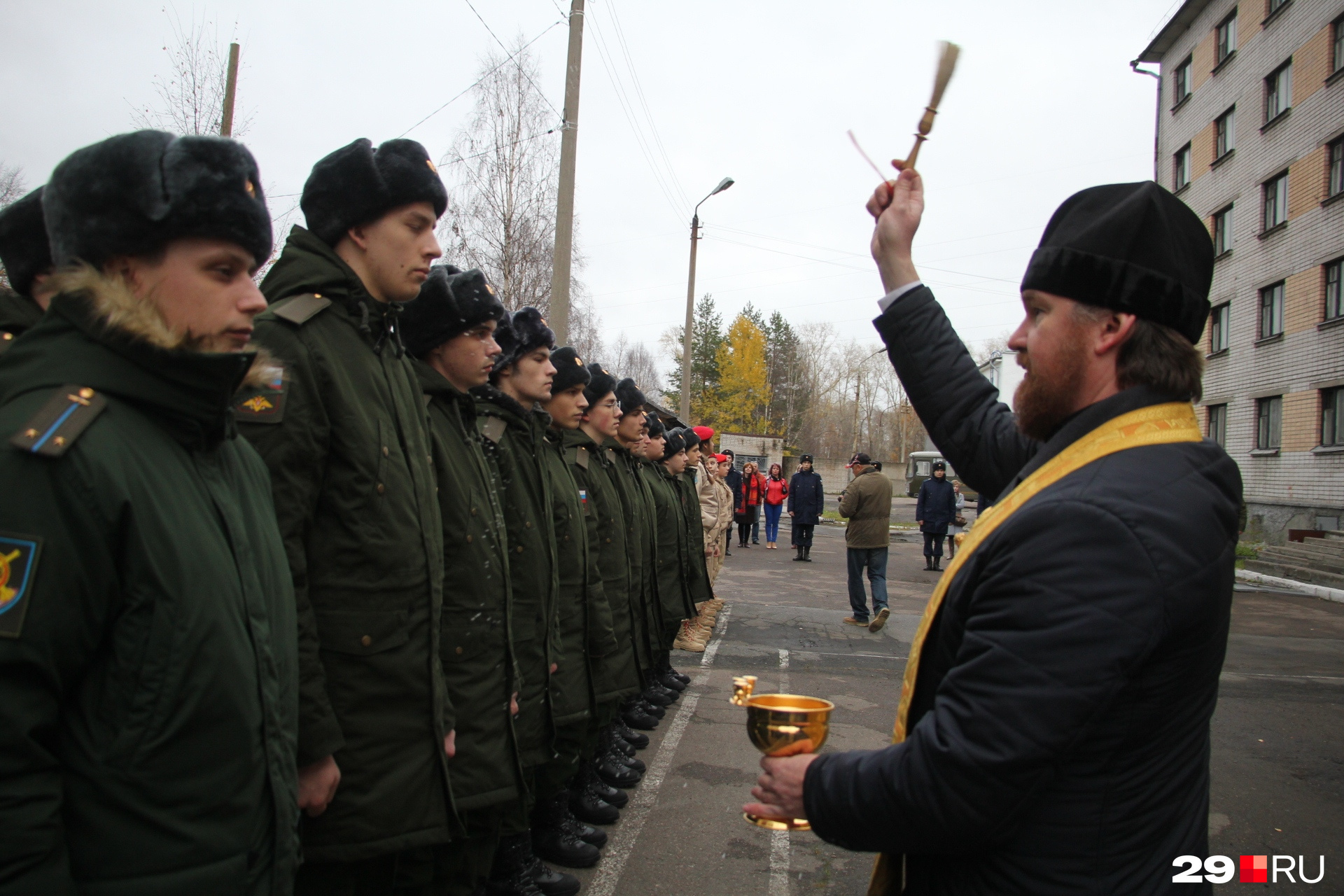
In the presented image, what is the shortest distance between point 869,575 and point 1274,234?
18.6 m

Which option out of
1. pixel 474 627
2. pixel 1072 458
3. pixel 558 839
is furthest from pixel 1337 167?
pixel 474 627

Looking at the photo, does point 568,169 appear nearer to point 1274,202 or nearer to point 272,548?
point 272,548

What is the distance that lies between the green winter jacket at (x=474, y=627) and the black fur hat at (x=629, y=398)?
3.68m

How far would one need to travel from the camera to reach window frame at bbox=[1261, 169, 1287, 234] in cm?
2185

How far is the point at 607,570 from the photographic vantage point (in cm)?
487

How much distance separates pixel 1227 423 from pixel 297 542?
88.7 ft

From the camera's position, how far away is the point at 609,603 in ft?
15.4

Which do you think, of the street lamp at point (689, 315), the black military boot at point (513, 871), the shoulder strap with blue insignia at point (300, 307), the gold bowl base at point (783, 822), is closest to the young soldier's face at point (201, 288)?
the shoulder strap with blue insignia at point (300, 307)

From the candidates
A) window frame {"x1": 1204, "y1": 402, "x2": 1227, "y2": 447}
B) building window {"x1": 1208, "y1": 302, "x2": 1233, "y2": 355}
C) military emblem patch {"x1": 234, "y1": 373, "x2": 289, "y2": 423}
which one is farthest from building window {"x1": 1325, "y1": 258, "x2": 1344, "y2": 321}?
military emblem patch {"x1": 234, "y1": 373, "x2": 289, "y2": 423}

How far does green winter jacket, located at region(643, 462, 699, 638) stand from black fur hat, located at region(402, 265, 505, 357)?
3.58 m

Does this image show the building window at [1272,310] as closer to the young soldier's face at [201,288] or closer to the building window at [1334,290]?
the building window at [1334,290]

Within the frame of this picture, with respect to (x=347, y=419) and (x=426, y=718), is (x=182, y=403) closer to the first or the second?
(x=347, y=419)

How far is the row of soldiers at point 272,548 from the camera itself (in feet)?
4.38

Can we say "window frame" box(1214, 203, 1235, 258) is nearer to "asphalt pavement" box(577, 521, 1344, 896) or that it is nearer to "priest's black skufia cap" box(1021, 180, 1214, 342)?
"asphalt pavement" box(577, 521, 1344, 896)
